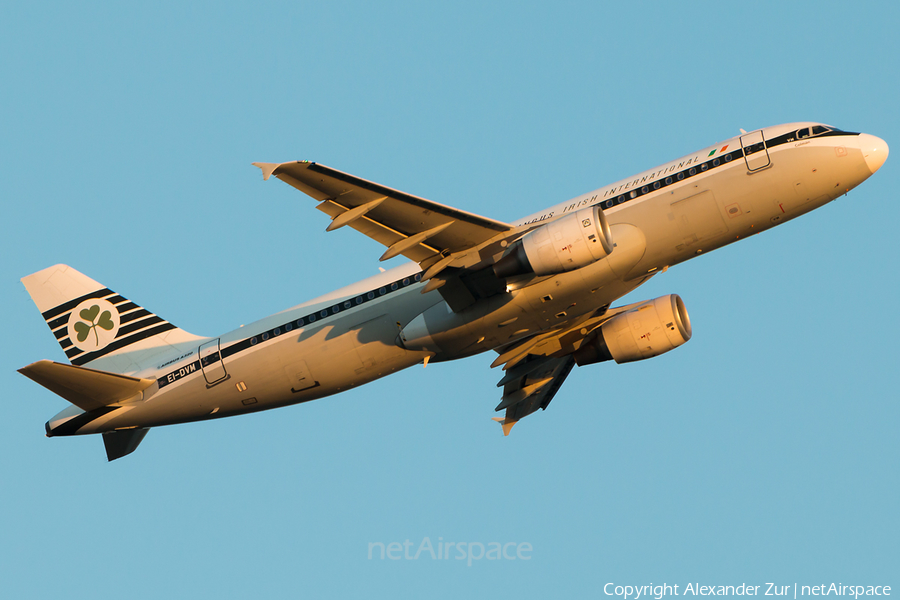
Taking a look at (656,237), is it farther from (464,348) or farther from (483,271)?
(464,348)

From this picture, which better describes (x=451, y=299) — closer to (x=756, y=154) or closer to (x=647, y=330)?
(x=647, y=330)

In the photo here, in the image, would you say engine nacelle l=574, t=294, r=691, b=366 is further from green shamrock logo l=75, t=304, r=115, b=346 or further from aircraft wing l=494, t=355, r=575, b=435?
green shamrock logo l=75, t=304, r=115, b=346

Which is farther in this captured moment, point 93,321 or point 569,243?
point 93,321

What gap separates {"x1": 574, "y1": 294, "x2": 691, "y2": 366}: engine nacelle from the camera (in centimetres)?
3170

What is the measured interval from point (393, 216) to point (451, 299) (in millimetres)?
3557

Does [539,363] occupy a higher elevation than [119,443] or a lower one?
lower

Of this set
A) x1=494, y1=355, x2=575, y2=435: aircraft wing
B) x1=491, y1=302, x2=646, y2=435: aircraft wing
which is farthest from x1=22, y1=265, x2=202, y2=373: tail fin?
x1=494, y1=355, x2=575, y2=435: aircraft wing

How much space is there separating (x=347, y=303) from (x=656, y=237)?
10620 millimetres

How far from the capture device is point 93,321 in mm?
34125

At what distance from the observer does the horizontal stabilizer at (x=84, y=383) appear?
94.0 feet

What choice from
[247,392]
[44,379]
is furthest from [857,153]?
[44,379]

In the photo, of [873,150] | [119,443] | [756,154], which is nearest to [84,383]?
[119,443]

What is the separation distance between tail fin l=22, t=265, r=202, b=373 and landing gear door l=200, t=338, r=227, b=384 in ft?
7.80

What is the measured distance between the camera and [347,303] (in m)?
30.0
